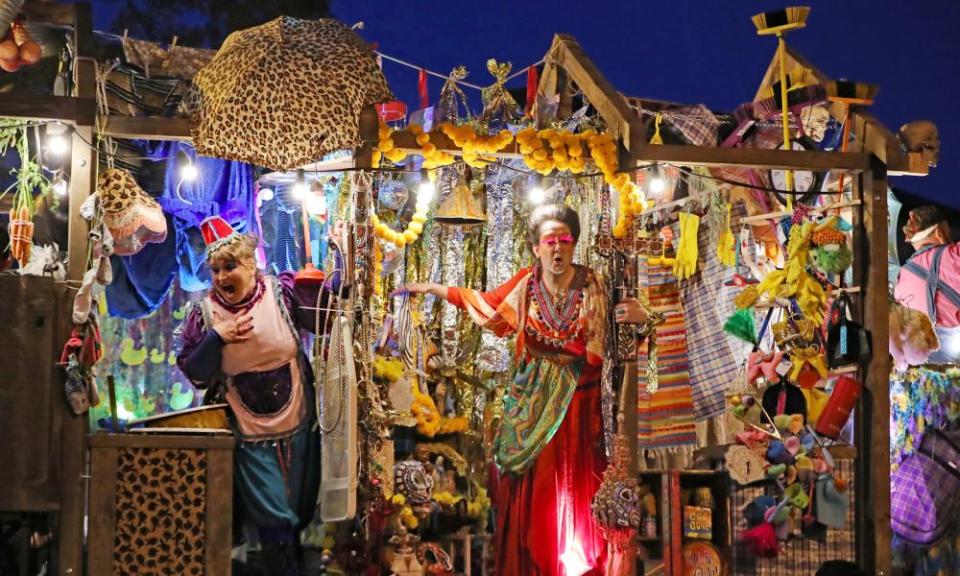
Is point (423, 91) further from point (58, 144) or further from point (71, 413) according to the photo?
point (71, 413)

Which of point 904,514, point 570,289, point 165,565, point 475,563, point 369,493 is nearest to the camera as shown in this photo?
point 165,565

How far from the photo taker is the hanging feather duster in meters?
10.1

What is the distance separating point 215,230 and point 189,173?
2.53 feet

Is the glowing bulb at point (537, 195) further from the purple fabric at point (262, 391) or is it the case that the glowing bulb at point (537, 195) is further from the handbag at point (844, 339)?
the purple fabric at point (262, 391)

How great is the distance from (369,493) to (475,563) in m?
1.54

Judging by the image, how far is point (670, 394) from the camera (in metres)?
11.4

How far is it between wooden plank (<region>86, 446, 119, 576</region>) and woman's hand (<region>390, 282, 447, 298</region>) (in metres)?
2.33

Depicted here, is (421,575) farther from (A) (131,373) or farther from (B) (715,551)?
(A) (131,373)

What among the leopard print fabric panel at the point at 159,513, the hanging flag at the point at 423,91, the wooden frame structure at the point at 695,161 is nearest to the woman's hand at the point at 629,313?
the wooden frame structure at the point at 695,161

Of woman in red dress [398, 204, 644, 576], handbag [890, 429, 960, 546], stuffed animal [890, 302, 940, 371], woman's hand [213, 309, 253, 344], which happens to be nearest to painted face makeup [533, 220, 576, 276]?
woman in red dress [398, 204, 644, 576]

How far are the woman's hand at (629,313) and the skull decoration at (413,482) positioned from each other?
1612 millimetres

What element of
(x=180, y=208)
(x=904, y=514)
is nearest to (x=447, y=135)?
(x=180, y=208)

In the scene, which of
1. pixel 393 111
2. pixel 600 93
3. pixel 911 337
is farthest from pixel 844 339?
pixel 393 111

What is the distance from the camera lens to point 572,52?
10.3 m
